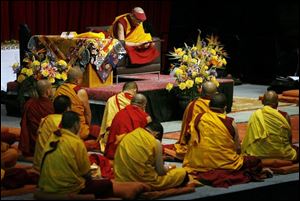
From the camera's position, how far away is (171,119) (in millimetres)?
11023

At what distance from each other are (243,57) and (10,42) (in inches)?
176

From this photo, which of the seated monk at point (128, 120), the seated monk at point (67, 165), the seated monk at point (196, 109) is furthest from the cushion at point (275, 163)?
the seated monk at point (67, 165)

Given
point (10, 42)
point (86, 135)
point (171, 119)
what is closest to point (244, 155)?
point (86, 135)

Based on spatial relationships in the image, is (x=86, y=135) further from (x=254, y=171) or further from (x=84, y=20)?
(x=84, y=20)

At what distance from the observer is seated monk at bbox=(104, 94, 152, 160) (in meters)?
8.30

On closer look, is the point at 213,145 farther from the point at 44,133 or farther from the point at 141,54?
the point at 141,54

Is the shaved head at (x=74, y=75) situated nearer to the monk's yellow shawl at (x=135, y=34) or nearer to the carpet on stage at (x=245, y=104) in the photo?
the monk's yellow shawl at (x=135, y=34)

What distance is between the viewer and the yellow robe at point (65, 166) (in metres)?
6.89

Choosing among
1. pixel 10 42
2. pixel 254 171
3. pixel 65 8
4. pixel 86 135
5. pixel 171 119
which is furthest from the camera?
pixel 65 8

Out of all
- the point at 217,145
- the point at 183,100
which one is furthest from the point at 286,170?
the point at 183,100

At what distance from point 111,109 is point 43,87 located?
2.79 feet

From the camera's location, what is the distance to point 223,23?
50.7 feet

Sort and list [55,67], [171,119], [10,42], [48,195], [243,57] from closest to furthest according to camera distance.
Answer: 1. [48,195]
2. [55,67]
3. [171,119]
4. [10,42]
5. [243,57]

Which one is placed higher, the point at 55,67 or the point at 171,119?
the point at 55,67
